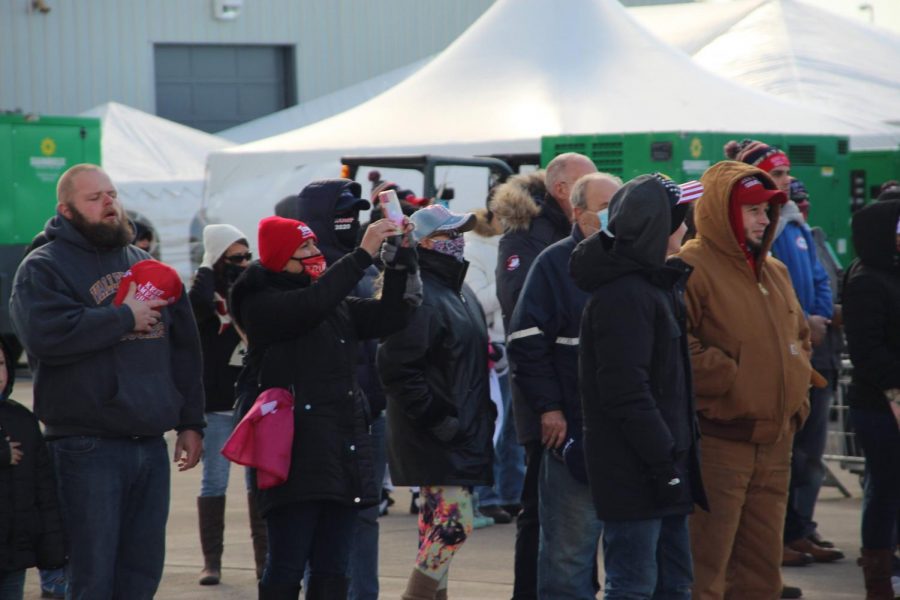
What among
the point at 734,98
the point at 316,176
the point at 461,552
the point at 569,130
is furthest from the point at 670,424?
the point at 316,176

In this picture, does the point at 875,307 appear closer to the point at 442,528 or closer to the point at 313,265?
the point at 442,528

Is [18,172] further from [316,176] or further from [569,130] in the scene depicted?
[569,130]

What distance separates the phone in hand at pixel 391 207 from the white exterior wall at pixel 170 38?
2602 centimetres

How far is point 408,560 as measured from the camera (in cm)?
836

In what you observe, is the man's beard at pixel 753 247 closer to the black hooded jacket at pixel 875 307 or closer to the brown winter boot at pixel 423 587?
the black hooded jacket at pixel 875 307

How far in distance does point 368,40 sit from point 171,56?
459cm

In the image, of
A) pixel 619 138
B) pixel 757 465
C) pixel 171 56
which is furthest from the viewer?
pixel 171 56

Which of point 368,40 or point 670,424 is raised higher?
point 368,40

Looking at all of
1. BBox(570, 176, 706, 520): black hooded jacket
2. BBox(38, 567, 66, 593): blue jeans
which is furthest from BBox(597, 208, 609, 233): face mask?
BBox(38, 567, 66, 593): blue jeans

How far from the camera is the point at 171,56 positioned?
3259 cm

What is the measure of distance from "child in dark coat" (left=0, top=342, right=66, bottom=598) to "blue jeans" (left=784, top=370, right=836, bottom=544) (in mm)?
4119

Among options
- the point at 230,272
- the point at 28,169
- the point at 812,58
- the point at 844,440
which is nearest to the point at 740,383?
the point at 230,272

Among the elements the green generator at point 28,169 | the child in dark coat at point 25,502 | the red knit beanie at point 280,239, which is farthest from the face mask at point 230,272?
the green generator at point 28,169

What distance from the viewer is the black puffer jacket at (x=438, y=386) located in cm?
610
